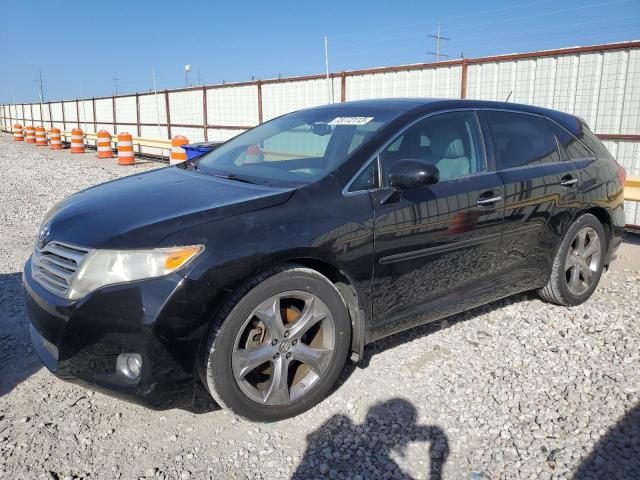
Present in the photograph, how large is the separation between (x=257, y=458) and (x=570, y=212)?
3031 mm

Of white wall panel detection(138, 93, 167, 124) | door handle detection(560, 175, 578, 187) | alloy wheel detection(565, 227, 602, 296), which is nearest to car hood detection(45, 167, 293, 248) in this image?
door handle detection(560, 175, 578, 187)

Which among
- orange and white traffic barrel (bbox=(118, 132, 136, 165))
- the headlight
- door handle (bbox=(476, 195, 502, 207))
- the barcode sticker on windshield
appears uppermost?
the barcode sticker on windshield

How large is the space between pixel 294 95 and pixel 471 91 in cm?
545

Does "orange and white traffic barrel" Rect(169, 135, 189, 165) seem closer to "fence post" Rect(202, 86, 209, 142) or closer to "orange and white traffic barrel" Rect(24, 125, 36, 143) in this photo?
"fence post" Rect(202, 86, 209, 142)

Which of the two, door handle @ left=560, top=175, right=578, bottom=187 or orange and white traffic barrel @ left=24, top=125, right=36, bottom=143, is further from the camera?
orange and white traffic barrel @ left=24, top=125, right=36, bottom=143

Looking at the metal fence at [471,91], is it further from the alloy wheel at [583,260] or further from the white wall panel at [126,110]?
the white wall panel at [126,110]

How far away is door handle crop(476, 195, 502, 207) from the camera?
3.48 meters

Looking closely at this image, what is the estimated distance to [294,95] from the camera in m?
13.5

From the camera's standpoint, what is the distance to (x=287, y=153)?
3.68m

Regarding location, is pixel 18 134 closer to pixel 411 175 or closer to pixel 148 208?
pixel 148 208

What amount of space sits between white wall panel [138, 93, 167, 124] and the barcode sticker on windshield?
54.9ft

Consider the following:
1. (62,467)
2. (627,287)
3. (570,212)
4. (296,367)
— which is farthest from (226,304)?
(627,287)

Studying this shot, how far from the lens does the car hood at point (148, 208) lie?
99.0 inches

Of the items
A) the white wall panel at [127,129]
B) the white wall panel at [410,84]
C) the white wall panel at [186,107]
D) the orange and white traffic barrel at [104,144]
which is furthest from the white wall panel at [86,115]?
the white wall panel at [410,84]
